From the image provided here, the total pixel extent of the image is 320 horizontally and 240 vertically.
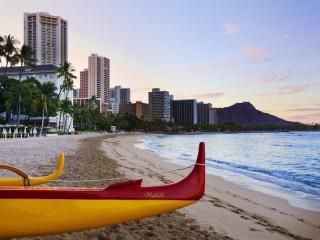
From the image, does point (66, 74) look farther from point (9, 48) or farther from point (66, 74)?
point (9, 48)

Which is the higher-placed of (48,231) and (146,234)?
(48,231)

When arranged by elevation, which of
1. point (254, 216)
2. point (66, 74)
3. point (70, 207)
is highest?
point (66, 74)

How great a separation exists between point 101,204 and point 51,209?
60 cm

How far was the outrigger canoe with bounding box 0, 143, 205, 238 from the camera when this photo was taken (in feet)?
13.6

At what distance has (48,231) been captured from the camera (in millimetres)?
4312

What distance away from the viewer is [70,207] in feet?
13.9

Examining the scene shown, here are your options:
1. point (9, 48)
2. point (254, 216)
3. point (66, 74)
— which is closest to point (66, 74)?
point (66, 74)

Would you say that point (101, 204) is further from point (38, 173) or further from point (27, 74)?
point (27, 74)

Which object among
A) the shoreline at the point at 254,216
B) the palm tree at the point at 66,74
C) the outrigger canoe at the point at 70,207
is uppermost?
the palm tree at the point at 66,74

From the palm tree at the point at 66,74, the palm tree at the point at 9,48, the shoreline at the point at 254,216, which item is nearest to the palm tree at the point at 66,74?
the palm tree at the point at 66,74

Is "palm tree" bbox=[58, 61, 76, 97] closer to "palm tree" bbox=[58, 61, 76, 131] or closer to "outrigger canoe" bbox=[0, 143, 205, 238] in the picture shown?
"palm tree" bbox=[58, 61, 76, 131]

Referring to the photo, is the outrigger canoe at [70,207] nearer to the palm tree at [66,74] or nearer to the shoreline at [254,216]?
the shoreline at [254,216]

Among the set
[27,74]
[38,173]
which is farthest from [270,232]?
[27,74]

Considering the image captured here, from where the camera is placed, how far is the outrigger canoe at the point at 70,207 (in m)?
4.14
